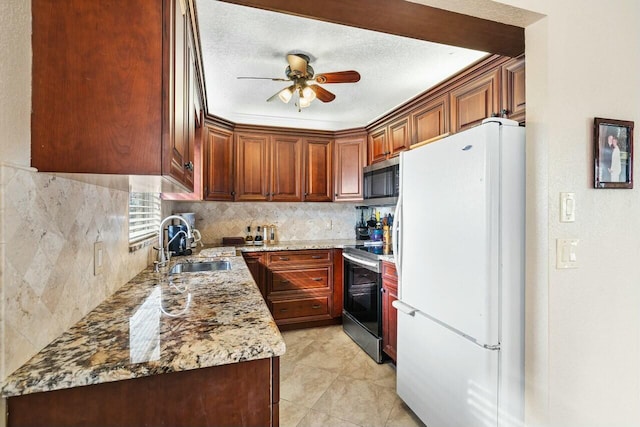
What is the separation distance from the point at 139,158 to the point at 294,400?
1.88 meters

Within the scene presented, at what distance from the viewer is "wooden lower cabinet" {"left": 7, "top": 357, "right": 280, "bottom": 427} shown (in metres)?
0.74

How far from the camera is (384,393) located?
2.13 metres

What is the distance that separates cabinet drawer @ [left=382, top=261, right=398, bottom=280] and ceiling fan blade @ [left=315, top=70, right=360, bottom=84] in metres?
1.39

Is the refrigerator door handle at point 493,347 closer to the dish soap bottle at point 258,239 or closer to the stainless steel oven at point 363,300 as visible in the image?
the stainless steel oven at point 363,300

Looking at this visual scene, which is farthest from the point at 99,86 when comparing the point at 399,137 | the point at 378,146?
the point at 378,146

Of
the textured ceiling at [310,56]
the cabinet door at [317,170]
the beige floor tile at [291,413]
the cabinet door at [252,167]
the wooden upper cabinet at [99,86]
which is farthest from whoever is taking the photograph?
the cabinet door at [317,170]

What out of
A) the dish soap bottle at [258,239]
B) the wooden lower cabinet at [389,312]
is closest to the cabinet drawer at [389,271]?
the wooden lower cabinet at [389,312]

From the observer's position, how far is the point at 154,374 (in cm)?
77

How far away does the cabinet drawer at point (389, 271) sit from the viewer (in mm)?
2322

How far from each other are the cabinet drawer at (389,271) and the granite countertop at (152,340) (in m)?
1.25

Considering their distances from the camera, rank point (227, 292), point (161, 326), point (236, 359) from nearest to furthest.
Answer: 1. point (236, 359)
2. point (161, 326)
3. point (227, 292)

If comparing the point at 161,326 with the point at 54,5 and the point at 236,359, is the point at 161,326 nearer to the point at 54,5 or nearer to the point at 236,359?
the point at 236,359

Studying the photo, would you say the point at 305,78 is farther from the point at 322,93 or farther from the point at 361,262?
the point at 361,262

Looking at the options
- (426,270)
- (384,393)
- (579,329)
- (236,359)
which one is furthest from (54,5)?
(384,393)
